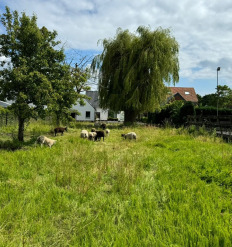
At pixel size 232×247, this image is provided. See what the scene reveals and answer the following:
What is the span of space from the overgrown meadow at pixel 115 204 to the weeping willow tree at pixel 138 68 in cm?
1365

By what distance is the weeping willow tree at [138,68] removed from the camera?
1795 cm

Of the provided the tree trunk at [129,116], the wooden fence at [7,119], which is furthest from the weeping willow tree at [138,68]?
the wooden fence at [7,119]

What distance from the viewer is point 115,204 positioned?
→ 3.18 metres

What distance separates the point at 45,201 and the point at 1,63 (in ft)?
24.4

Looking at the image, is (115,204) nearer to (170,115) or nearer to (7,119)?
(7,119)

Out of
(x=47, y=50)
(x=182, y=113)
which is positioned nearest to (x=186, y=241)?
(x=47, y=50)

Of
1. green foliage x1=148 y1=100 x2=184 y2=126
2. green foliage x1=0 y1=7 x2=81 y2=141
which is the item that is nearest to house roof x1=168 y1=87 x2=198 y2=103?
green foliage x1=148 y1=100 x2=184 y2=126

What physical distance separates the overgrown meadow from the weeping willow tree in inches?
538

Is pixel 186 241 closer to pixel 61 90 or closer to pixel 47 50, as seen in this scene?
pixel 61 90

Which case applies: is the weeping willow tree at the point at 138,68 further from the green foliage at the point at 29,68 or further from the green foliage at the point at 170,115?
the green foliage at the point at 29,68

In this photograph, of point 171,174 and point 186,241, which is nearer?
point 186,241

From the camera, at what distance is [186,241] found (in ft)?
7.27

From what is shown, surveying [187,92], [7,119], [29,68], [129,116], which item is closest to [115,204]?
[29,68]

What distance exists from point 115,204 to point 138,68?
16.6 m
